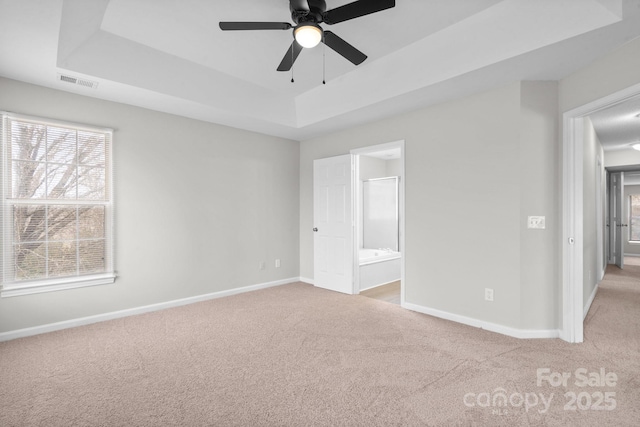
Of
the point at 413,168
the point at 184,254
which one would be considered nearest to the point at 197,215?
the point at 184,254

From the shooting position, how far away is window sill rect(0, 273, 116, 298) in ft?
9.79

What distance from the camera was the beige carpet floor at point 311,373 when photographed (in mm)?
1885

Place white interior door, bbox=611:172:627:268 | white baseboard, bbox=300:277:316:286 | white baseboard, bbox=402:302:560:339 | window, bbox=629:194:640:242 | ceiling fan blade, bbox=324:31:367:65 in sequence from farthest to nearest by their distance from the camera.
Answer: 1. window, bbox=629:194:640:242
2. white interior door, bbox=611:172:627:268
3. white baseboard, bbox=300:277:316:286
4. white baseboard, bbox=402:302:560:339
5. ceiling fan blade, bbox=324:31:367:65

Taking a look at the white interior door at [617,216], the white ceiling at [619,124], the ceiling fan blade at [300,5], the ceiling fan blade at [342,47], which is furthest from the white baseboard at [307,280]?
the white interior door at [617,216]

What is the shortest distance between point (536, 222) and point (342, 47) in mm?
2383

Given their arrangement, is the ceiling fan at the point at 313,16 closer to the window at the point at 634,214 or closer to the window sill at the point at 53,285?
the window sill at the point at 53,285

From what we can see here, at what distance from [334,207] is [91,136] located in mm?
3161

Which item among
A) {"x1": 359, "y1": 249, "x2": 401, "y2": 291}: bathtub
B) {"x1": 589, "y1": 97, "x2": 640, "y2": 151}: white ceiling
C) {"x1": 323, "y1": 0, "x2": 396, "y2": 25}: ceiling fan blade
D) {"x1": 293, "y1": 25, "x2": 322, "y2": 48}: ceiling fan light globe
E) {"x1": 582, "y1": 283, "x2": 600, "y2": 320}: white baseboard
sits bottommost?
{"x1": 582, "y1": 283, "x2": 600, "y2": 320}: white baseboard

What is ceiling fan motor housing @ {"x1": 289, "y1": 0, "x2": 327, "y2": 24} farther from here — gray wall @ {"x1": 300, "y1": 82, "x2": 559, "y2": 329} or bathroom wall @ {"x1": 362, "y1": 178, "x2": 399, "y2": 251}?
bathroom wall @ {"x1": 362, "y1": 178, "x2": 399, "y2": 251}

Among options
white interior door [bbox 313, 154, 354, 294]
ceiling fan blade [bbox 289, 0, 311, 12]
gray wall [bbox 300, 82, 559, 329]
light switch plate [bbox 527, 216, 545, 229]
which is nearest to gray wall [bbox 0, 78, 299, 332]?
white interior door [bbox 313, 154, 354, 294]

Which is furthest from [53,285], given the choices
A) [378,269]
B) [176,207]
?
[378,269]

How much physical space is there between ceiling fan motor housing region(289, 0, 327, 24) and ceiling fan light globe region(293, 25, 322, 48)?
46 millimetres

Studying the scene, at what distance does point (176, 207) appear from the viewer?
405cm

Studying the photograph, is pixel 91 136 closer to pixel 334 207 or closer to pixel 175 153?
pixel 175 153
